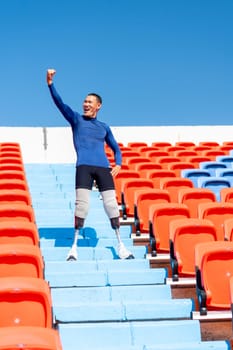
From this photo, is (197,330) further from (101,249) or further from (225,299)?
(101,249)

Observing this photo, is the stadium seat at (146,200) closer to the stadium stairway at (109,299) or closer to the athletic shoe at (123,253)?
the stadium stairway at (109,299)

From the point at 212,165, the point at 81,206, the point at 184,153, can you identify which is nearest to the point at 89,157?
the point at 81,206

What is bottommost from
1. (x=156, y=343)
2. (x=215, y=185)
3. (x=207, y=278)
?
(x=156, y=343)

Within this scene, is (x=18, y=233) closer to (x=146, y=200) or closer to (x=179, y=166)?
(x=146, y=200)

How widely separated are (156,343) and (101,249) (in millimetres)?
2090

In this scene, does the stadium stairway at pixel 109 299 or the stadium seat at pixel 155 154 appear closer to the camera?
the stadium stairway at pixel 109 299

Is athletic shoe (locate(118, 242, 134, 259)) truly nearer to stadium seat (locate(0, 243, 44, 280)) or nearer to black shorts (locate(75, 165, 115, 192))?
black shorts (locate(75, 165, 115, 192))

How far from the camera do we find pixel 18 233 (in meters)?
6.46

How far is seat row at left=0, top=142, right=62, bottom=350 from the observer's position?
12.8 ft

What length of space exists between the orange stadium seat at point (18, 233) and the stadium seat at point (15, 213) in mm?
590

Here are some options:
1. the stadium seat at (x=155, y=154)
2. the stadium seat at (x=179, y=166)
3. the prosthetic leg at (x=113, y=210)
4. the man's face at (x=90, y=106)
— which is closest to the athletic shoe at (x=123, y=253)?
the prosthetic leg at (x=113, y=210)

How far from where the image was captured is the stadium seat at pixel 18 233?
21.1 feet

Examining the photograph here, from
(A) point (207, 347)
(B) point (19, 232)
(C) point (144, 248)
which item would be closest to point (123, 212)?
(C) point (144, 248)

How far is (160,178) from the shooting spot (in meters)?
9.91
